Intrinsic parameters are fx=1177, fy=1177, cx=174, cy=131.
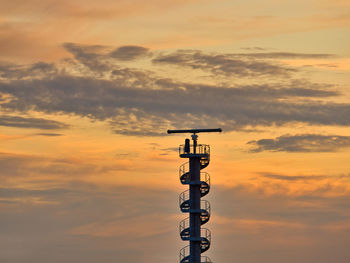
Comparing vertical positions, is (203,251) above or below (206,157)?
below

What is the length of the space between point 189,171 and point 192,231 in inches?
349

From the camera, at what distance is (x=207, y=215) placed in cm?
17400

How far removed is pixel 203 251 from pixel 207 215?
536 centimetres

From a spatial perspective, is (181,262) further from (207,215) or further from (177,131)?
(177,131)

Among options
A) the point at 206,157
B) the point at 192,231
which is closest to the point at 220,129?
the point at 206,157

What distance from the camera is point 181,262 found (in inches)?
6816

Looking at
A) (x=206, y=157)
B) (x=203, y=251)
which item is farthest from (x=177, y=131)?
(x=203, y=251)

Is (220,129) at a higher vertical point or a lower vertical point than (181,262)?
higher

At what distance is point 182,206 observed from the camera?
174125 millimetres

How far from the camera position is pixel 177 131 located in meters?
175

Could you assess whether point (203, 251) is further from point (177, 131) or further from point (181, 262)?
point (177, 131)

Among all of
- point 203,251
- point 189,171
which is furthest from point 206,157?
point 203,251

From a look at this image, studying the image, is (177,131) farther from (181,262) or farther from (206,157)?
(181,262)

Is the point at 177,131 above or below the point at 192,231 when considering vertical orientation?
above
